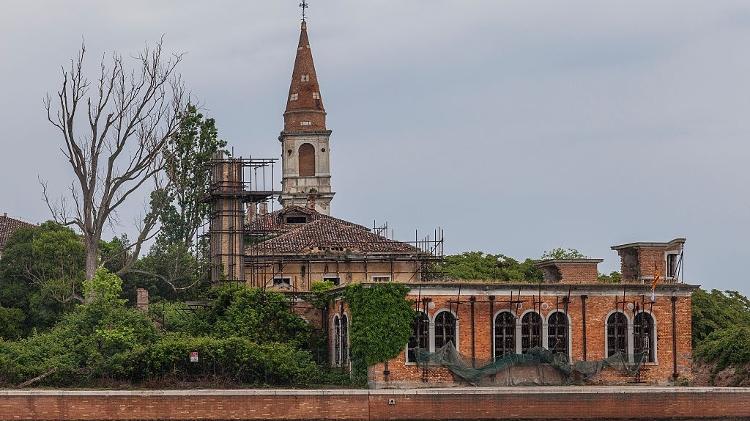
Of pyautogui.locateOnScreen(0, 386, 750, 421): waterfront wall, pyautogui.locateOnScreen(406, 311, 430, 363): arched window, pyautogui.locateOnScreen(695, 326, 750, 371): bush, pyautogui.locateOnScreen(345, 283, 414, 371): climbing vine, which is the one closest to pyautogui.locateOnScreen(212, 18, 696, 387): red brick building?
pyautogui.locateOnScreen(406, 311, 430, 363): arched window

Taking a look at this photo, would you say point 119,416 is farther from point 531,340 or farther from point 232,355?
point 531,340

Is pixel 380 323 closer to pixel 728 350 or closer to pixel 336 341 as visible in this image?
pixel 336 341

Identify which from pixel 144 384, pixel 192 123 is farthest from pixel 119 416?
pixel 192 123

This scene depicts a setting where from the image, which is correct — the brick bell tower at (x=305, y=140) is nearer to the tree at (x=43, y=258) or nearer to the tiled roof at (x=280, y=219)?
the tiled roof at (x=280, y=219)

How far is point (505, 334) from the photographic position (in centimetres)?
5347

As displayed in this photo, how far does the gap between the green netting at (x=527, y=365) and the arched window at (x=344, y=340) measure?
3.06 metres

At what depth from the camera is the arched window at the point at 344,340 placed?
54.3 m

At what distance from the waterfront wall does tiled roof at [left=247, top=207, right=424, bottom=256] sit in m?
20.8

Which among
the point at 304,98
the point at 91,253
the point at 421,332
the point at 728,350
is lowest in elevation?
the point at 728,350

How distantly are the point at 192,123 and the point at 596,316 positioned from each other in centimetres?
3260

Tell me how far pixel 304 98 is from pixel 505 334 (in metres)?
43.0

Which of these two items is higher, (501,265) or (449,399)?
(501,265)

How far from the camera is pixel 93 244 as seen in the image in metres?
62.0

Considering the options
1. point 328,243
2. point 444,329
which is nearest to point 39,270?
point 328,243
